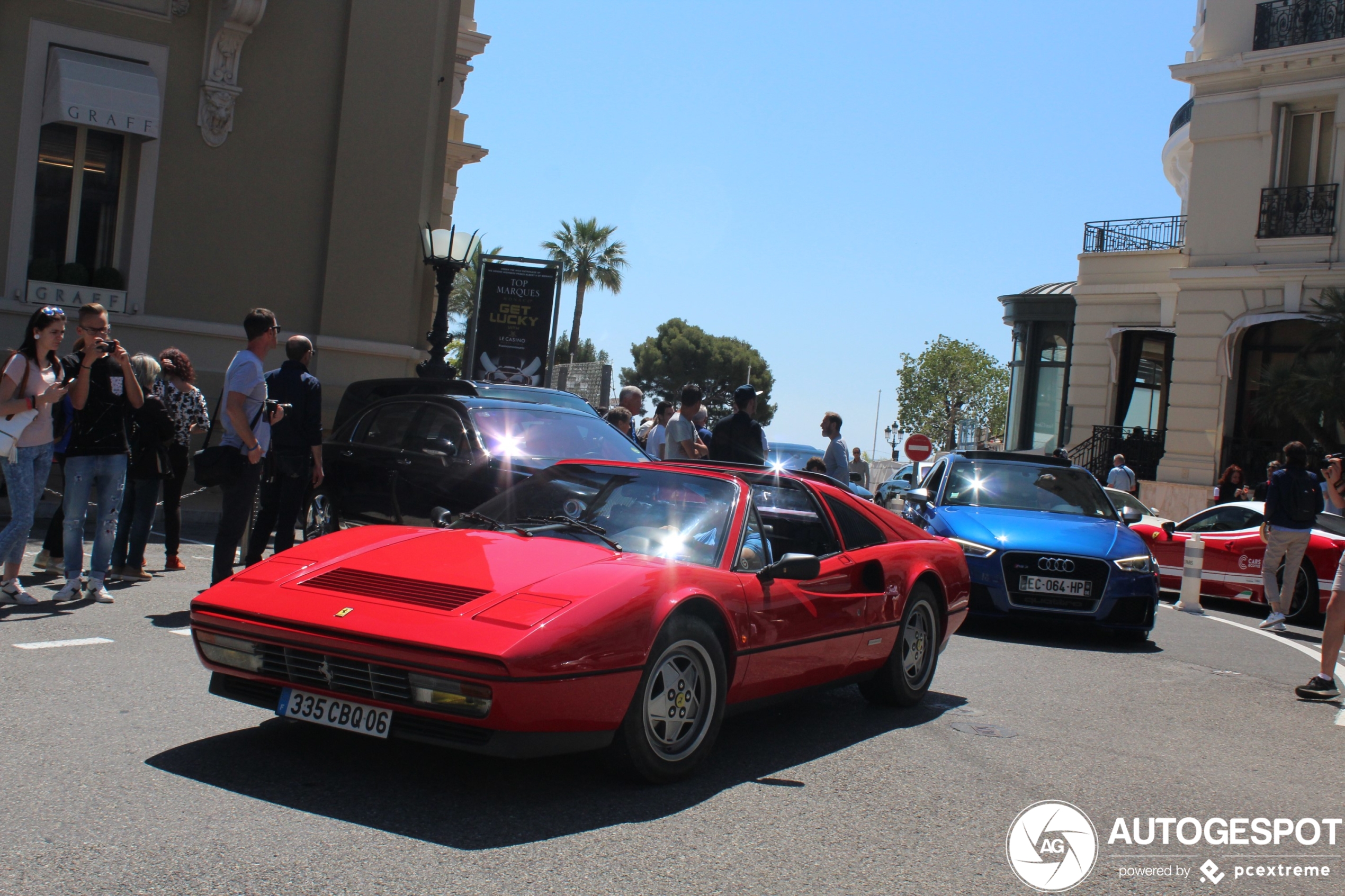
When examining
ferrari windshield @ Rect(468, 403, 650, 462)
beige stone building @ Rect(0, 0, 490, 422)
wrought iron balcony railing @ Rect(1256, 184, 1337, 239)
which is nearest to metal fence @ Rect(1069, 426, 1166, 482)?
wrought iron balcony railing @ Rect(1256, 184, 1337, 239)

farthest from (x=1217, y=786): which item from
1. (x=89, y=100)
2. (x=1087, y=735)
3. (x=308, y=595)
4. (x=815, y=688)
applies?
(x=89, y=100)

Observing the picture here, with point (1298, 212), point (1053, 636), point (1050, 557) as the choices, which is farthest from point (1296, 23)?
point (1050, 557)

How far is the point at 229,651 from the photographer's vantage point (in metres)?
4.41

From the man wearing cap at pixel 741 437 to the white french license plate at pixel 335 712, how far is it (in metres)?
6.75

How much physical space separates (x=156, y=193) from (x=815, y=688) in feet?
41.8

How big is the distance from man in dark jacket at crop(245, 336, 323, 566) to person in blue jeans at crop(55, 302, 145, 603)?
2.80ft

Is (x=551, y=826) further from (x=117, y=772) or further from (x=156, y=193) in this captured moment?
(x=156, y=193)

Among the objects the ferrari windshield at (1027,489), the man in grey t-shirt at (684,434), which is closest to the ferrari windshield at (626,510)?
the man in grey t-shirt at (684,434)

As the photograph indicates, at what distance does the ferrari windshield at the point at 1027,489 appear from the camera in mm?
10594

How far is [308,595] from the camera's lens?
4.43 m

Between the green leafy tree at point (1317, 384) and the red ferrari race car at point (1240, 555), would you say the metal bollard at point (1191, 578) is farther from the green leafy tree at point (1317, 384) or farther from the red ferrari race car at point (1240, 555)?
the green leafy tree at point (1317, 384)

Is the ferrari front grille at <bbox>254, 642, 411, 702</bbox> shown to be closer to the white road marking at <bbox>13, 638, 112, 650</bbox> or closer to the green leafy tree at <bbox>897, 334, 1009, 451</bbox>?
the white road marking at <bbox>13, 638, 112, 650</bbox>

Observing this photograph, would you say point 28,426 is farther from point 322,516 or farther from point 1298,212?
point 1298,212

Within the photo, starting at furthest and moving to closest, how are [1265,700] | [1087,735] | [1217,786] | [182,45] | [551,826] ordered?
[182,45] < [1265,700] < [1087,735] < [1217,786] < [551,826]
